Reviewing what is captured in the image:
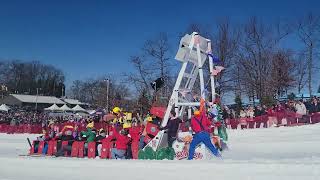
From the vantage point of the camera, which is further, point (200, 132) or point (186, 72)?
point (186, 72)

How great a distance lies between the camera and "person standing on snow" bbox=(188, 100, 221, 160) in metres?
12.0

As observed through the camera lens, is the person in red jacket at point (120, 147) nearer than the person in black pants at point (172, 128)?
No

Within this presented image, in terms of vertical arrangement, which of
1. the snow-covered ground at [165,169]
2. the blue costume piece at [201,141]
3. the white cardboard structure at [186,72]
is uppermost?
the white cardboard structure at [186,72]

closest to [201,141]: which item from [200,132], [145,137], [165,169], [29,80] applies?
[200,132]

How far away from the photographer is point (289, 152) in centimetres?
1598

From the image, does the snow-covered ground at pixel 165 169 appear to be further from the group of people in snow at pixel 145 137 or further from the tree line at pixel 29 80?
the tree line at pixel 29 80

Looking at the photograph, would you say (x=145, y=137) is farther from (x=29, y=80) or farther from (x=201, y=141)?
(x=29, y=80)

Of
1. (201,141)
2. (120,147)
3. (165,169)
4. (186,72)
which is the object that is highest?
(186,72)

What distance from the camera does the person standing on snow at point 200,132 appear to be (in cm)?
1196

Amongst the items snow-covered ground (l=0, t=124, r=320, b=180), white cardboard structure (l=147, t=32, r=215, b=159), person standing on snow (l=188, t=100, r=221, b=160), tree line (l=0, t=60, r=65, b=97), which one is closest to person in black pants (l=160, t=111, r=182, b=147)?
white cardboard structure (l=147, t=32, r=215, b=159)

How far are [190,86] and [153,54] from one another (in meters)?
28.1

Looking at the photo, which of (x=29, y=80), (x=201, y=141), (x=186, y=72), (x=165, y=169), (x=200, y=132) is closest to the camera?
(x=165, y=169)

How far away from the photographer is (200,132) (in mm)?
12047

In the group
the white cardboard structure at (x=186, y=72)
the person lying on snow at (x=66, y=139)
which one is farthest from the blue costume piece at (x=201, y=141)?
the person lying on snow at (x=66, y=139)
